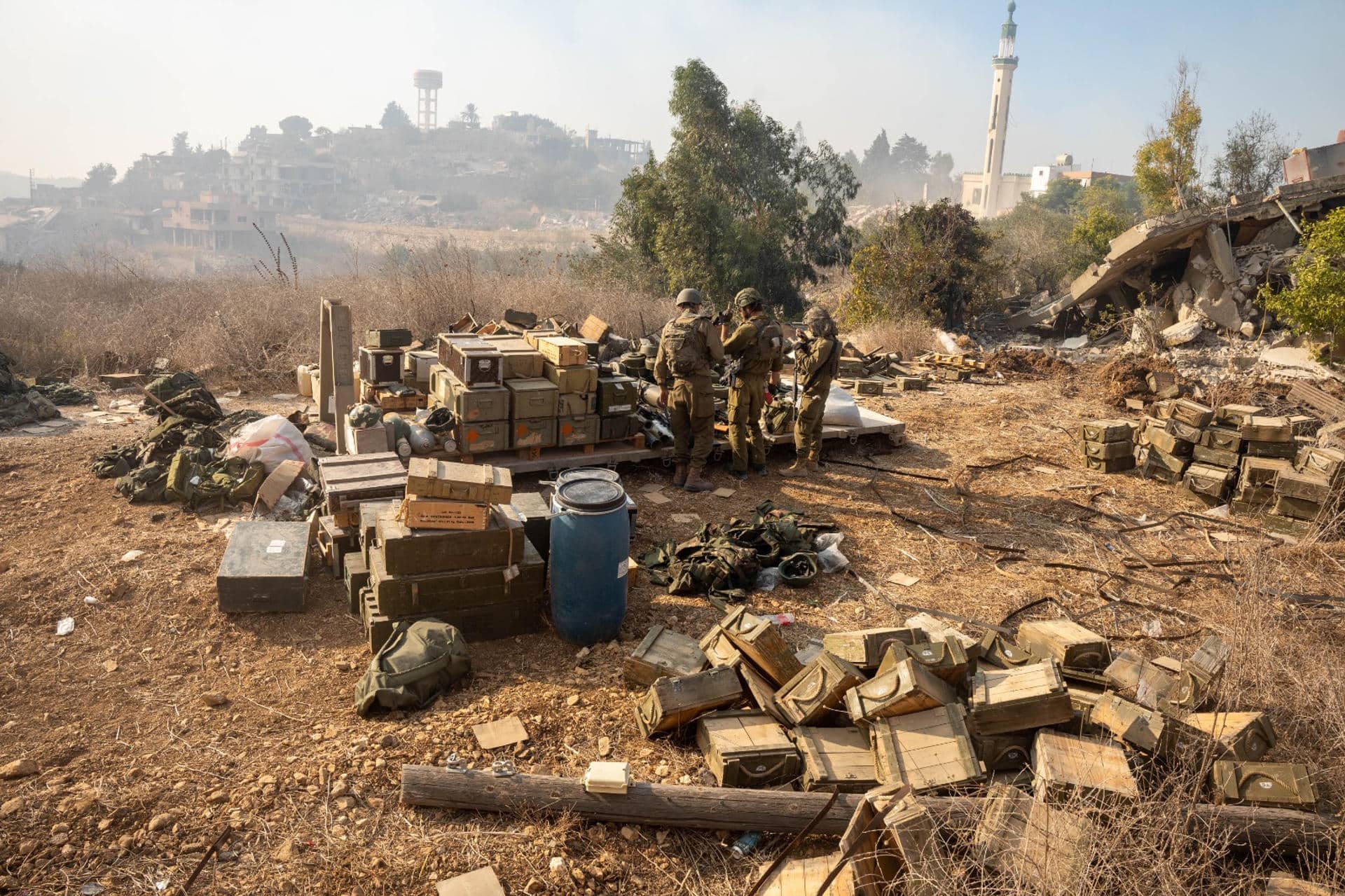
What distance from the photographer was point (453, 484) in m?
4.98

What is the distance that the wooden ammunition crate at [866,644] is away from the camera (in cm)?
438

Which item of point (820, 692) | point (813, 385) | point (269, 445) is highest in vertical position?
point (813, 385)

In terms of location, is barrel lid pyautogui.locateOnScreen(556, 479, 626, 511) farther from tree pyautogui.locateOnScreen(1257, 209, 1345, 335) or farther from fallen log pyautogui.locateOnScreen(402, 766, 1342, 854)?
tree pyautogui.locateOnScreen(1257, 209, 1345, 335)

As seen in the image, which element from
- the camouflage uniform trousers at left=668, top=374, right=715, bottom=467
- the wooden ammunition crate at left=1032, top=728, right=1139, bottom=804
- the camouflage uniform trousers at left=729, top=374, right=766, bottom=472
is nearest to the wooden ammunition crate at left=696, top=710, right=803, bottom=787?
the wooden ammunition crate at left=1032, top=728, right=1139, bottom=804

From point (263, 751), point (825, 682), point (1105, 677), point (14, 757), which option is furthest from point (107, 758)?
point (1105, 677)

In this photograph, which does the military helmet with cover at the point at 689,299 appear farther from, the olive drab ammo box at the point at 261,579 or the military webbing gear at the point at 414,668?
the military webbing gear at the point at 414,668

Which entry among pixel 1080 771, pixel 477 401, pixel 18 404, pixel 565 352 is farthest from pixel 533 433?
pixel 18 404

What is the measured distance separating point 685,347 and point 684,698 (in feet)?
14.7

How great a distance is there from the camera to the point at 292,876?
334 cm

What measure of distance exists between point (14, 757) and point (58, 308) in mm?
14226

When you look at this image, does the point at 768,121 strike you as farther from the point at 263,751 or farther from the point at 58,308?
the point at 263,751

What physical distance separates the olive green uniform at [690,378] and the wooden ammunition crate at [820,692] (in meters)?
4.27

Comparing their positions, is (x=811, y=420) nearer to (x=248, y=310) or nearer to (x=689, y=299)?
(x=689, y=299)

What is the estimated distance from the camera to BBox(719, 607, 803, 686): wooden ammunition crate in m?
4.63
